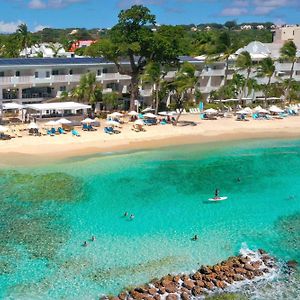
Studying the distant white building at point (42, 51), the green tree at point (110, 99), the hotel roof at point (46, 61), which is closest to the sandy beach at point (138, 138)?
the green tree at point (110, 99)

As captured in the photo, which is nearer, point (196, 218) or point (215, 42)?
point (196, 218)

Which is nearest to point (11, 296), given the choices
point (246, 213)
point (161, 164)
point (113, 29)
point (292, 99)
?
point (246, 213)

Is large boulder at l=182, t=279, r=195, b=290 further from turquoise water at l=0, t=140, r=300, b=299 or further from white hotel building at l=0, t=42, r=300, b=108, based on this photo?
white hotel building at l=0, t=42, r=300, b=108

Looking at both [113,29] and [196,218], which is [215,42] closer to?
[113,29]

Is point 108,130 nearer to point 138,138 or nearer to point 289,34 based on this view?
point 138,138

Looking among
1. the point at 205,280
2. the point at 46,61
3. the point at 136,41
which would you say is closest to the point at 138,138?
the point at 136,41

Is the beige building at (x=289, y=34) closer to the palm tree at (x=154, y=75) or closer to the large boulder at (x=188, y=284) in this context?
the palm tree at (x=154, y=75)
